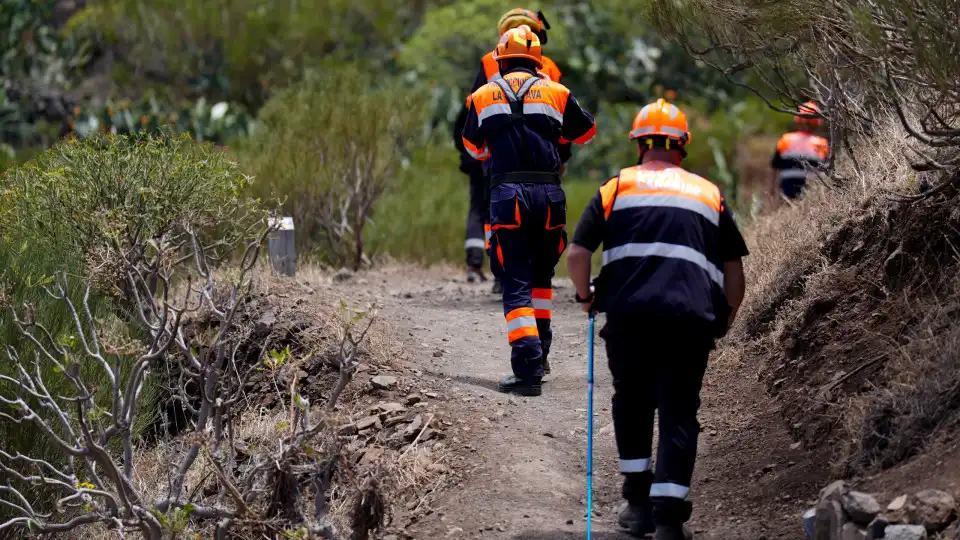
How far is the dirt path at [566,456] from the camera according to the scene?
255 inches

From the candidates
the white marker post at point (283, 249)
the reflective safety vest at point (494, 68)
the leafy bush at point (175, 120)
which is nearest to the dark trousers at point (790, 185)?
the reflective safety vest at point (494, 68)

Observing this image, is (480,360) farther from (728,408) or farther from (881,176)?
(881,176)

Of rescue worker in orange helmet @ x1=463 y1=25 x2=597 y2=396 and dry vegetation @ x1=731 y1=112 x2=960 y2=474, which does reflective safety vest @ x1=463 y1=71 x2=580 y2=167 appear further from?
dry vegetation @ x1=731 y1=112 x2=960 y2=474

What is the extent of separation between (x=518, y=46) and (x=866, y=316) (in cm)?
256

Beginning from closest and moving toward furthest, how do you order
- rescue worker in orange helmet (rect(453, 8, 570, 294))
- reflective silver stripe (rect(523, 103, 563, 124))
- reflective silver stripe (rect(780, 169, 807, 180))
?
1. reflective silver stripe (rect(523, 103, 563, 124))
2. rescue worker in orange helmet (rect(453, 8, 570, 294))
3. reflective silver stripe (rect(780, 169, 807, 180))

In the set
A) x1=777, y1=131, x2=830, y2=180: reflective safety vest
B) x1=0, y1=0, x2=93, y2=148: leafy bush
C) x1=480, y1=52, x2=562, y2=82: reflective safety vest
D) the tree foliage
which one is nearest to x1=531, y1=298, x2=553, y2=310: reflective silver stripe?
x1=480, y1=52, x2=562, y2=82: reflective safety vest

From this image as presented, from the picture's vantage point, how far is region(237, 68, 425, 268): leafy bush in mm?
13422

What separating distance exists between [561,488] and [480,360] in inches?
94.9

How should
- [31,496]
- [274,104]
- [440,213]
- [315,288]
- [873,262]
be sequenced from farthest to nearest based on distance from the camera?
[440,213] → [274,104] → [315,288] → [31,496] → [873,262]

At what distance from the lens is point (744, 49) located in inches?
345

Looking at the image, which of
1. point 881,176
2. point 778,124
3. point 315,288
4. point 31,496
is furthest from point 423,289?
point 778,124

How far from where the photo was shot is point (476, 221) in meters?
11.8

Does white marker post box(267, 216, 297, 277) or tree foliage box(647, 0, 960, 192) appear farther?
white marker post box(267, 216, 297, 277)

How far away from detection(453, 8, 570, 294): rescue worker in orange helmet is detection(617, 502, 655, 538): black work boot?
251 centimetres
